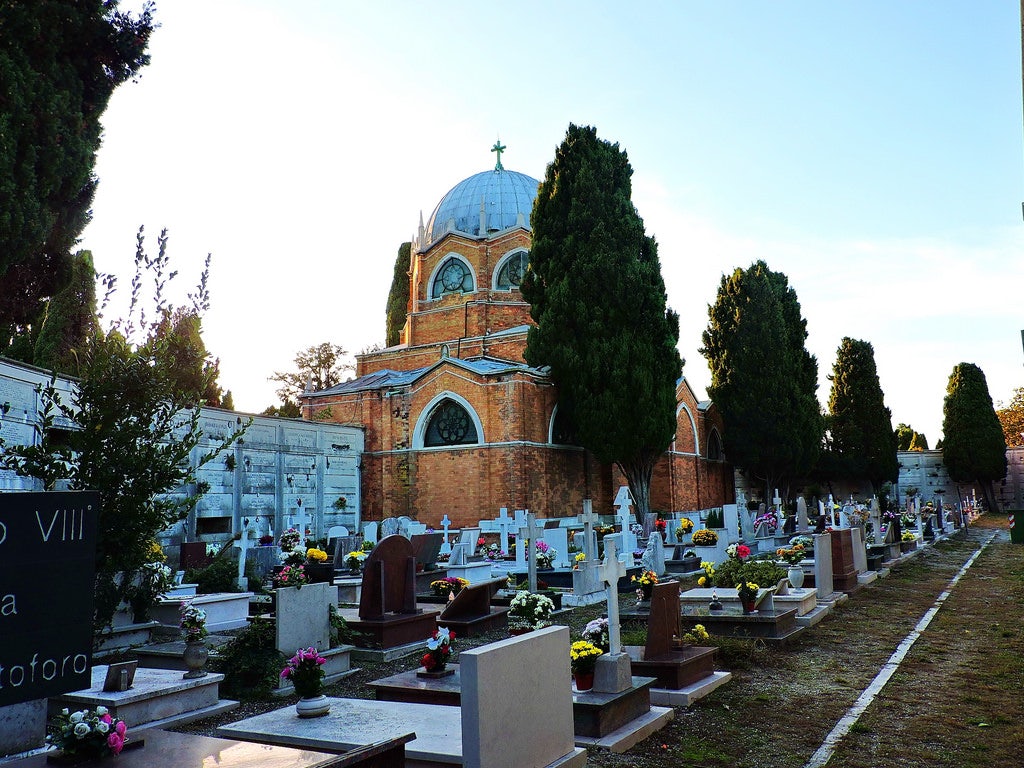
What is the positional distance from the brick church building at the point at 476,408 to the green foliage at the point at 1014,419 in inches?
974

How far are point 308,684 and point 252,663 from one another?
84.3 inches

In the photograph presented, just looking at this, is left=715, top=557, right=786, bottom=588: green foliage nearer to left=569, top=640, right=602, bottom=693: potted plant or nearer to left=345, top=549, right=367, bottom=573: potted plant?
left=569, top=640, right=602, bottom=693: potted plant

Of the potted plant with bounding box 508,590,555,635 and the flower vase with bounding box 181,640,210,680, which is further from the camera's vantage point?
the potted plant with bounding box 508,590,555,635

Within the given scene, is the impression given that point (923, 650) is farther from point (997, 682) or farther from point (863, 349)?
point (863, 349)

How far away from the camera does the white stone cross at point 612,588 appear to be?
18.5 ft

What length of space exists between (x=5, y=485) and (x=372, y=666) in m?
5.78

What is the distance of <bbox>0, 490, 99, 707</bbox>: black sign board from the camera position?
3.40m

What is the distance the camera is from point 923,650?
803 cm

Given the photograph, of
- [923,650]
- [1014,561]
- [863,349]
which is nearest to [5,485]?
[923,650]

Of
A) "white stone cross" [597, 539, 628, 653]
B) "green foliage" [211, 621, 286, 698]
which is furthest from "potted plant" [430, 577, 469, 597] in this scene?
"white stone cross" [597, 539, 628, 653]

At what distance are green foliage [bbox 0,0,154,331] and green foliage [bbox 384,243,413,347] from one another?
2612 centimetres

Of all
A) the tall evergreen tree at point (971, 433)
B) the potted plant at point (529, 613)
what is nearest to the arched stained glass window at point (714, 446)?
the tall evergreen tree at point (971, 433)

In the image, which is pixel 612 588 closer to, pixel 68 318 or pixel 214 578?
pixel 214 578

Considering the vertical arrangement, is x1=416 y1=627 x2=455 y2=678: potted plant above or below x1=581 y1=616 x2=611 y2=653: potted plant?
below
